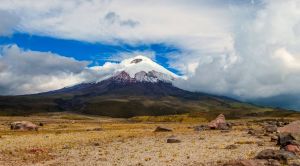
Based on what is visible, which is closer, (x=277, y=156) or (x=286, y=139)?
(x=277, y=156)

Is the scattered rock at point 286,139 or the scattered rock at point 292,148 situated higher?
the scattered rock at point 286,139

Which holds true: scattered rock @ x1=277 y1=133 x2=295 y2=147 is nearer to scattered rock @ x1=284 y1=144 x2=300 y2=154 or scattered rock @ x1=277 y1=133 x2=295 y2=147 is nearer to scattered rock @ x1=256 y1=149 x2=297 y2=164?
scattered rock @ x1=284 y1=144 x2=300 y2=154

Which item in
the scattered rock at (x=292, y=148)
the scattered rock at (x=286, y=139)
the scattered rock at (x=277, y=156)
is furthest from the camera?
the scattered rock at (x=286, y=139)

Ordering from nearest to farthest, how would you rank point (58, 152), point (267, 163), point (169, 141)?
point (267, 163) < point (58, 152) < point (169, 141)

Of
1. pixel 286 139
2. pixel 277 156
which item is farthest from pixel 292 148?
pixel 277 156

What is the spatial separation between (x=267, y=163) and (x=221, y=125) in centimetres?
9728

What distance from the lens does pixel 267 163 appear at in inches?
1544

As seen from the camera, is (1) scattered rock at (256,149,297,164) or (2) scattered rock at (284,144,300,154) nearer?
(1) scattered rock at (256,149,297,164)

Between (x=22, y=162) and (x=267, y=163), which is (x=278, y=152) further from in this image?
(x=22, y=162)

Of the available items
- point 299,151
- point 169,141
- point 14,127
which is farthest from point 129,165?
point 14,127

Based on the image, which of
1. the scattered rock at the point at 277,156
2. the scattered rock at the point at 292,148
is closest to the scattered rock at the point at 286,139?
the scattered rock at the point at 292,148

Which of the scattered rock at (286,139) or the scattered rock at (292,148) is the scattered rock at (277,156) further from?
the scattered rock at (286,139)

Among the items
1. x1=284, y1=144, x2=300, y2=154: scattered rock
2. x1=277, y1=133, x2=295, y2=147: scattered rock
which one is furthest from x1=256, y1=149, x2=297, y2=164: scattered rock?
x1=277, y1=133, x2=295, y2=147: scattered rock

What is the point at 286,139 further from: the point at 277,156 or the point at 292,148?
the point at 277,156
